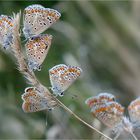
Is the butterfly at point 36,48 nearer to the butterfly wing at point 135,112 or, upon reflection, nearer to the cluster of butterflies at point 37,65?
the cluster of butterflies at point 37,65

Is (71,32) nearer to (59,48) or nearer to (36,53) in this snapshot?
(59,48)

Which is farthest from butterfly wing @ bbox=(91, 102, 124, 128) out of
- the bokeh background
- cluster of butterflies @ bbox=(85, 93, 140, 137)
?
the bokeh background

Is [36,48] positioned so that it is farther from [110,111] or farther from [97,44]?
[97,44]

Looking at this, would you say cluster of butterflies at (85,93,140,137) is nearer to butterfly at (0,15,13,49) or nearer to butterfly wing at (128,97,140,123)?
butterfly wing at (128,97,140,123)

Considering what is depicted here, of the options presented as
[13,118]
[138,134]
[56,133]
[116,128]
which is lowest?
[13,118]

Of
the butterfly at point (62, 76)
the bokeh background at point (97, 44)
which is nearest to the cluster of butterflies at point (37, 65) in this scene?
the butterfly at point (62, 76)

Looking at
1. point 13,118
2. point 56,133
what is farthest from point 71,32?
point 56,133
